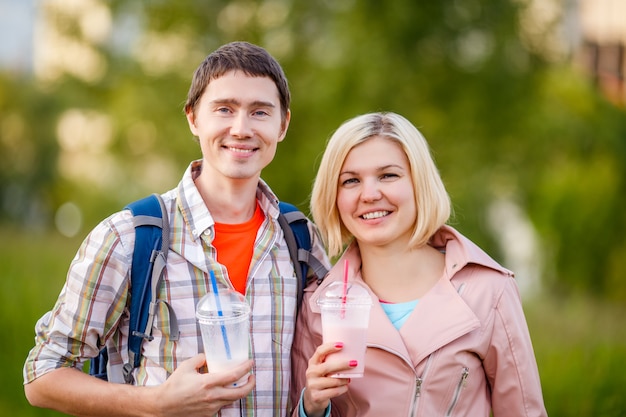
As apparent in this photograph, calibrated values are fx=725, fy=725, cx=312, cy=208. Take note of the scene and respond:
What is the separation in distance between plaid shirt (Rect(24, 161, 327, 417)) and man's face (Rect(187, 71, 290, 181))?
0.18 meters

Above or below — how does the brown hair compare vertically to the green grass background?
above

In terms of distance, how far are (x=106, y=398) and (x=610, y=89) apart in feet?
45.9

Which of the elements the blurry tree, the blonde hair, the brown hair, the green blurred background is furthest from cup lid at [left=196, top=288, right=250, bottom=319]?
the blurry tree

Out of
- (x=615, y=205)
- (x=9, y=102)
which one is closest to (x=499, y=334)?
(x=615, y=205)

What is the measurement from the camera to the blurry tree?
414 inches

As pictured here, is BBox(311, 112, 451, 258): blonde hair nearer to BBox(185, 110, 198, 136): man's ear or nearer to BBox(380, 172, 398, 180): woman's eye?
BBox(380, 172, 398, 180): woman's eye

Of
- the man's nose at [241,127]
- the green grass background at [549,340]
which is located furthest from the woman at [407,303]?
the green grass background at [549,340]

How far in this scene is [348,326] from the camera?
2.46m

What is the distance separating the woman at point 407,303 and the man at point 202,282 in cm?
19

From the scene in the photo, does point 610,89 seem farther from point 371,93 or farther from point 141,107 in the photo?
point 141,107

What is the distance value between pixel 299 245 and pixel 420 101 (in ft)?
28.6

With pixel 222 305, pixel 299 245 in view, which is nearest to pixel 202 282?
pixel 222 305

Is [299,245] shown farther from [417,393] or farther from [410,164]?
[417,393]

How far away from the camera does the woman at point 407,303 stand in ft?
8.59
